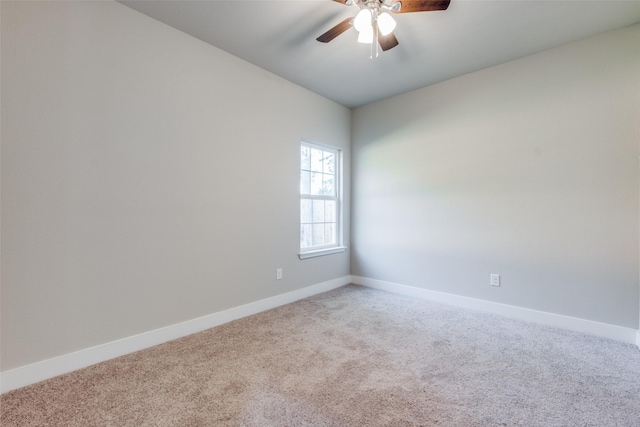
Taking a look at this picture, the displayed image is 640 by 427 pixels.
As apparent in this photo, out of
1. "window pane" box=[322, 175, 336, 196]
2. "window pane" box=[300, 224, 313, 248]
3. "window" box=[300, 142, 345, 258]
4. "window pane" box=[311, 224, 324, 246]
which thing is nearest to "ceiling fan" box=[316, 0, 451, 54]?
"window" box=[300, 142, 345, 258]

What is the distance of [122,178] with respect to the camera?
2.06m

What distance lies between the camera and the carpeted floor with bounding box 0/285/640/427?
1441mm

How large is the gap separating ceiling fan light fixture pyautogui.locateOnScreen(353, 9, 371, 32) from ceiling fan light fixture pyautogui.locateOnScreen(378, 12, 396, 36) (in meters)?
0.07

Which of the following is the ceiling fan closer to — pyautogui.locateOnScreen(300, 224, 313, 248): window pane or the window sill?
pyautogui.locateOnScreen(300, 224, 313, 248): window pane

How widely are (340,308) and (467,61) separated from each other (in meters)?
2.83

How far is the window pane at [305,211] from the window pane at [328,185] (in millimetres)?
340

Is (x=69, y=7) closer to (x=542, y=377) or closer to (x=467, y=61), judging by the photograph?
(x=467, y=61)

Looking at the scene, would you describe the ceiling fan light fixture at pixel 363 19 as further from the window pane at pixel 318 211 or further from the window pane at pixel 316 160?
the window pane at pixel 318 211

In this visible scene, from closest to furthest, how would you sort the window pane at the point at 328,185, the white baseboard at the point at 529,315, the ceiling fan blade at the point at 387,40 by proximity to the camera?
the ceiling fan blade at the point at 387,40
the white baseboard at the point at 529,315
the window pane at the point at 328,185

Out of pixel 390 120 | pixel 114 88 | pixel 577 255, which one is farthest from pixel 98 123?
pixel 577 255

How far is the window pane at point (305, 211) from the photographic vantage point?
3.53 m

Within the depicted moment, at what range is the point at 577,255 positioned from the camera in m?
2.51

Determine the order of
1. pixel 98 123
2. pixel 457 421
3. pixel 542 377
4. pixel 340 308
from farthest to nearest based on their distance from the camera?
pixel 340 308, pixel 98 123, pixel 542 377, pixel 457 421

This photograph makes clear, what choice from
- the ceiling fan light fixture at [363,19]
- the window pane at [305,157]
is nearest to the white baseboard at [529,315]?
the window pane at [305,157]
